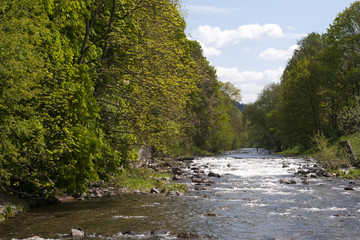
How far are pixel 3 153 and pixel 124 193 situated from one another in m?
11.0

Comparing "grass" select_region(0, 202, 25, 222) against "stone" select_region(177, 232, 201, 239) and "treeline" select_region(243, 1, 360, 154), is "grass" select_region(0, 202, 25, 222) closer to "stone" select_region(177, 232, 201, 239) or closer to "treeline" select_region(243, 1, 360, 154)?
"stone" select_region(177, 232, 201, 239)

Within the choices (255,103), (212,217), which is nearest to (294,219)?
(212,217)

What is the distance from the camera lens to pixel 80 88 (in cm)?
1597

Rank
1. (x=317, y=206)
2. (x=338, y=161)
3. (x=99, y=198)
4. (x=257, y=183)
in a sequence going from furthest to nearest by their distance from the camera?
(x=338, y=161) < (x=257, y=183) < (x=99, y=198) < (x=317, y=206)

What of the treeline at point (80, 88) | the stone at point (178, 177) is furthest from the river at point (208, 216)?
the stone at point (178, 177)

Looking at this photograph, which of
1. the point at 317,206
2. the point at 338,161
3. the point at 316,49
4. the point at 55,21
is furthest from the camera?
the point at 316,49

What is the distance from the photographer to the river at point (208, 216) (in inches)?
524

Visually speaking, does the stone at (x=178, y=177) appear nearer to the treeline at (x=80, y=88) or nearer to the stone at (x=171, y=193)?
the stone at (x=171, y=193)

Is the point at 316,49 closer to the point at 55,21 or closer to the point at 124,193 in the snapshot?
the point at 124,193

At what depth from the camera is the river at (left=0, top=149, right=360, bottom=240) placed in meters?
13.3

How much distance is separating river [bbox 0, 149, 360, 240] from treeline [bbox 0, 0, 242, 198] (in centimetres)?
143

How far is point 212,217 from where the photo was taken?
16.4 meters

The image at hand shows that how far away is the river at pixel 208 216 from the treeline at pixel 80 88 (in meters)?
1.43

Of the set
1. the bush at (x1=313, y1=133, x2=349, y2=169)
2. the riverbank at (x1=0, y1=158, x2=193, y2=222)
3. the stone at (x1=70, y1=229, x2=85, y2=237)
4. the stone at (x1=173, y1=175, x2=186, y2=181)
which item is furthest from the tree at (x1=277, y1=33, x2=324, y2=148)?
the stone at (x1=70, y1=229, x2=85, y2=237)
